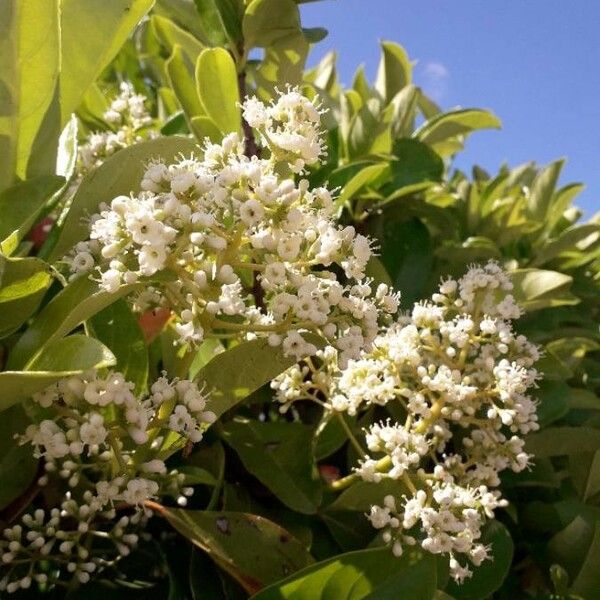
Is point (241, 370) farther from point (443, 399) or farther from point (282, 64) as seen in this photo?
point (282, 64)

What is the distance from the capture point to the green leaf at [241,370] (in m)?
1.43

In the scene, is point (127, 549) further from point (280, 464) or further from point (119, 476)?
Answer: point (280, 464)

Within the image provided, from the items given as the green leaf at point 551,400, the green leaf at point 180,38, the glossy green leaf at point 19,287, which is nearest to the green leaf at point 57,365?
the glossy green leaf at point 19,287

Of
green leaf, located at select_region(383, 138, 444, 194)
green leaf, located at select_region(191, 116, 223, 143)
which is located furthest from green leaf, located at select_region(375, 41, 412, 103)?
green leaf, located at select_region(191, 116, 223, 143)

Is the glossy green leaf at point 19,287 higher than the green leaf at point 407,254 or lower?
lower

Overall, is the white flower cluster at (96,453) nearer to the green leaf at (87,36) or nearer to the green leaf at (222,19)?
the green leaf at (87,36)

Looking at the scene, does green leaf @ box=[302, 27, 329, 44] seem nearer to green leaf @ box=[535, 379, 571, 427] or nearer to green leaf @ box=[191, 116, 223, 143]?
green leaf @ box=[191, 116, 223, 143]

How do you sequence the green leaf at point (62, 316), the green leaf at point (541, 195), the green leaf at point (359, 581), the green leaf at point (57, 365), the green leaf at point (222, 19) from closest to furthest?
the green leaf at point (57, 365)
the green leaf at point (62, 316)
the green leaf at point (359, 581)
the green leaf at point (222, 19)
the green leaf at point (541, 195)

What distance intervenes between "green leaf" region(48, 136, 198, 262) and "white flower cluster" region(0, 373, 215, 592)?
1.06 feet

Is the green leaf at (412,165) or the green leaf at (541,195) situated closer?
the green leaf at (412,165)

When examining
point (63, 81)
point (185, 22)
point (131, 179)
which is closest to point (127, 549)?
point (131, 179)

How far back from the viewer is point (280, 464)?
1782 mm

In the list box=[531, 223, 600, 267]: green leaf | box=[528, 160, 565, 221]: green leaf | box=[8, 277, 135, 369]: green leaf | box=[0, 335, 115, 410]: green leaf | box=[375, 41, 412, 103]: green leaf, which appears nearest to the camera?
box=[0, 335, 115, 410]: green leaf

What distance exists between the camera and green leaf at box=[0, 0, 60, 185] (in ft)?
4.27
